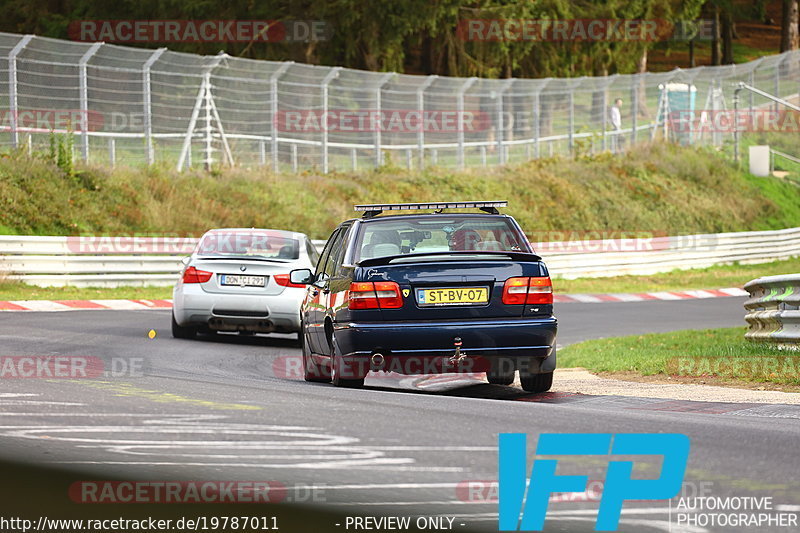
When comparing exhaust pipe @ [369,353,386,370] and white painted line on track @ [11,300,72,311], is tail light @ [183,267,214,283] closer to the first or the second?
white painted line on track @ [11,300,72,311]

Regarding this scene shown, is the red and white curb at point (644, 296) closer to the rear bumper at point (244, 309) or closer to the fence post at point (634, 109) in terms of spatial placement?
the rear bumper at point (244, 309)

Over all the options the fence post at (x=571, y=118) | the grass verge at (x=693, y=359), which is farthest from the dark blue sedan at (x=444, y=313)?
the fence post at (x=571, y=118)

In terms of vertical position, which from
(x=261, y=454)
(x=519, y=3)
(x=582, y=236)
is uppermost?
(x=519, y=3)

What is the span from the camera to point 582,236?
39.5 metres

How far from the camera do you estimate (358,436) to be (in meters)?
7.68

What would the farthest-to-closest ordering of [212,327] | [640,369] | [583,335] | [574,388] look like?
[583,335] → [212,327] → [640,369] → [574,388]

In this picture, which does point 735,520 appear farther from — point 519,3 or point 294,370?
point 519,3

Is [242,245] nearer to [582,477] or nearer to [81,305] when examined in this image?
[81,305]

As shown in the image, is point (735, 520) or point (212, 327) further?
point (212, 327)

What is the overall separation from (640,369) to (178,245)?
14303 millimetres

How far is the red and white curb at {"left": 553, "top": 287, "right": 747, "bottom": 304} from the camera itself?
1107 inches

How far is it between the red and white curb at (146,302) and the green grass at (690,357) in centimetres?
621

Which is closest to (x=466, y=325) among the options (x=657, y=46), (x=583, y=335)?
(x=583, y=335)

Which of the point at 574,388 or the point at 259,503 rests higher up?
the point at 259,503
